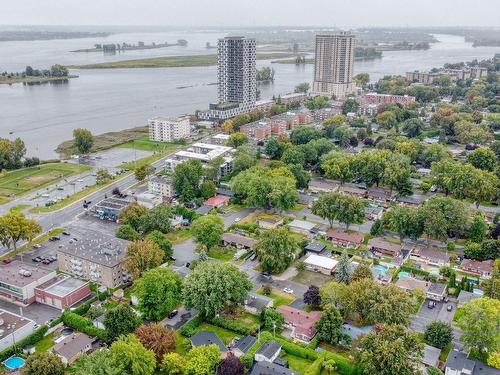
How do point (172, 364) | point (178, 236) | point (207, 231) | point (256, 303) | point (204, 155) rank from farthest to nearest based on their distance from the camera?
point (204, 155) < point (178, 236) < point (207, 231) < point (256, 303) < point (172, 364)

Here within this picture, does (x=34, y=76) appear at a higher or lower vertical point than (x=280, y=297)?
higher

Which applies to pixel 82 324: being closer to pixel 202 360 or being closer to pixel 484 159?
pixel 202 360

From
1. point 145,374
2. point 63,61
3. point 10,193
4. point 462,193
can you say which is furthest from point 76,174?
point 63,61

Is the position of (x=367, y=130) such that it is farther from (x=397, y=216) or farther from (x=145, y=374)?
(x=145, y=374)

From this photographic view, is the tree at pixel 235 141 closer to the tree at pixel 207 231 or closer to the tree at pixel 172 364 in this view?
the tree at pixel 207 231

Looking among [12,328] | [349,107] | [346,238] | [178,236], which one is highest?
[349,107]

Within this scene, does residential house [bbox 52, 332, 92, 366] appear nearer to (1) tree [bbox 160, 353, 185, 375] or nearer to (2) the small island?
(1) tree [bbox 160, 353, 185, 375]

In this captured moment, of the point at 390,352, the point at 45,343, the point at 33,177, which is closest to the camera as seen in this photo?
the point at 390,352

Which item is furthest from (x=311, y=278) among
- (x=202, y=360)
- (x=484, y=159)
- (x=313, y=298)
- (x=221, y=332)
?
(x=484, y=159)

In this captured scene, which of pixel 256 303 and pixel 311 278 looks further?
pixel 311 278
